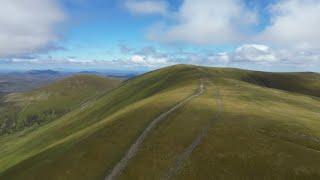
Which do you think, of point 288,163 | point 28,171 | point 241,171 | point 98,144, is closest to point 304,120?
point 288,163

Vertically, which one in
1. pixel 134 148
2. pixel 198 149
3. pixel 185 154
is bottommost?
pixel 134 148

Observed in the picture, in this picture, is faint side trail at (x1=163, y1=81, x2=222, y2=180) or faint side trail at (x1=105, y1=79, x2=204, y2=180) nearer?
faint side trail at (x1=163, y1=81, x2=222, y2=180)

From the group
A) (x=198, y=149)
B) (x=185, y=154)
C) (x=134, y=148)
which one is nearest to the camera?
(x=185, y=154)

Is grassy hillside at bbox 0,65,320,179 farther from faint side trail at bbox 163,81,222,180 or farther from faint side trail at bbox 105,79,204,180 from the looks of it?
faint side trail at bbox 105,79,204,180

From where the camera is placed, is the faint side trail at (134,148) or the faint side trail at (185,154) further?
the faint side trail at (134,148)

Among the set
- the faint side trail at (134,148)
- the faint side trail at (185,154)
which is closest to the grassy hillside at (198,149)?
the faint side trail at (185,154)

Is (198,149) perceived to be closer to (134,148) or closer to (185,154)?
(185,154)

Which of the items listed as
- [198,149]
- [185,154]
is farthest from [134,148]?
[198,149]

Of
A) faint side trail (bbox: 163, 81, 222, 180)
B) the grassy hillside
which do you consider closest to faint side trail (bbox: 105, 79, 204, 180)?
the grassy hillside

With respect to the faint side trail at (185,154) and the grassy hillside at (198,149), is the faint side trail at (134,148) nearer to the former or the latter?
the grassy hillside at (198,149)

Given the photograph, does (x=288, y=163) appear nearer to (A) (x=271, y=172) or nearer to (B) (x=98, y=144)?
(A) (x=271, y=172)

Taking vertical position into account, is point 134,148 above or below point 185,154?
below

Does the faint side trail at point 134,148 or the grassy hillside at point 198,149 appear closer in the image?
the grassy hillside at point 198,149
